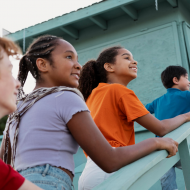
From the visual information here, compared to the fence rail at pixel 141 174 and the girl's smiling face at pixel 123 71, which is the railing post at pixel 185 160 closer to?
the fence rail at pixel 141 174

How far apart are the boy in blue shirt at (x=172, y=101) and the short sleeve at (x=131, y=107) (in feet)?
4.88

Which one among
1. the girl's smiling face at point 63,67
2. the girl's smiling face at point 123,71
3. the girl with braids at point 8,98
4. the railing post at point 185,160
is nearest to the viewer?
the girl with braids at point 8,98

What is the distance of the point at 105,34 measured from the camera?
20.3 ft

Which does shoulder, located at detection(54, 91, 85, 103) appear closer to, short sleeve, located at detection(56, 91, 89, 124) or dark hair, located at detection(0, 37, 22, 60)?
short sleeve, located at detection(56, 91, 89, 124)

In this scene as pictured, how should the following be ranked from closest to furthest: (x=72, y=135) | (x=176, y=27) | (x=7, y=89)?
(x=7, y=89), (x=72, y=135), (x=176, y=27)

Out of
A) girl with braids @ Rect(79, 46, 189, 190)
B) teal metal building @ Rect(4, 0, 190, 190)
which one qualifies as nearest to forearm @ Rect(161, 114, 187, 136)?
girl with braids @ Rect(79, 46, 189, 190)

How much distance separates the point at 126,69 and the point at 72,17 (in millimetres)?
3970

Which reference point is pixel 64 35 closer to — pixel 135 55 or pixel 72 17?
pixel 72 17

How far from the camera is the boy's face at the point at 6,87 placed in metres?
0.88

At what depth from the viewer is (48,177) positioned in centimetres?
112

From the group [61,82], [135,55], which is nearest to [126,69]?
[61,82]

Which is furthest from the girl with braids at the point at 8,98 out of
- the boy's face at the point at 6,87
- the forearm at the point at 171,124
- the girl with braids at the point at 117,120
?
the forearm at the point at 171,124

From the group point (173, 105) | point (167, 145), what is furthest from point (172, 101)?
point (167, 145)

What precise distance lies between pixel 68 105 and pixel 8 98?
0.37 meters
